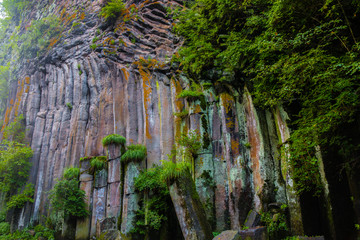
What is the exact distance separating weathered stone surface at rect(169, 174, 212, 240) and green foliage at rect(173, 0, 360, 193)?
3.81m

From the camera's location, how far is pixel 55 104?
2242 centimetres

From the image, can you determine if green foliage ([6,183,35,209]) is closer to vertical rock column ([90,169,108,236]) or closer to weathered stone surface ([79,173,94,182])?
weathered stone surface ([79,173,94,182])

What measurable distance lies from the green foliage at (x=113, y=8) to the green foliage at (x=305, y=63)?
8728 millimetres

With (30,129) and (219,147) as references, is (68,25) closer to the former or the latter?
(30,129)

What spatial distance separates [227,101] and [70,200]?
1035 cm

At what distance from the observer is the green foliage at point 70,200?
14.4 meters

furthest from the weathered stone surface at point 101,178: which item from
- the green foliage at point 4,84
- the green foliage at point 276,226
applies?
the green foliage at point 4,84

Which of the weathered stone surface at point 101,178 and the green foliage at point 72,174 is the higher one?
the green foliage at point 72,174

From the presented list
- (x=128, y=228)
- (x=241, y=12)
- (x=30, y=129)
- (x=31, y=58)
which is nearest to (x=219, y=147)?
(x=128, y=228)

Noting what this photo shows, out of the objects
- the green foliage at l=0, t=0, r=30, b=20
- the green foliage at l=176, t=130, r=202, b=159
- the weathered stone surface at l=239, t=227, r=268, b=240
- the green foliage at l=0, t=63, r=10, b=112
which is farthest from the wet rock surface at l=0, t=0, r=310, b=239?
the green foliage at l=0, t=0, r=30, b=20

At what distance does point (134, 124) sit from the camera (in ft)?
55.2

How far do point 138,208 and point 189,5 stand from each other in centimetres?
1497

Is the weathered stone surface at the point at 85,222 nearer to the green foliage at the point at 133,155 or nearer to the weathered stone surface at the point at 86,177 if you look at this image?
the weathered stone surface at the point at 86,177

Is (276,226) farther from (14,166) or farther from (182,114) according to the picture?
(14,166)
